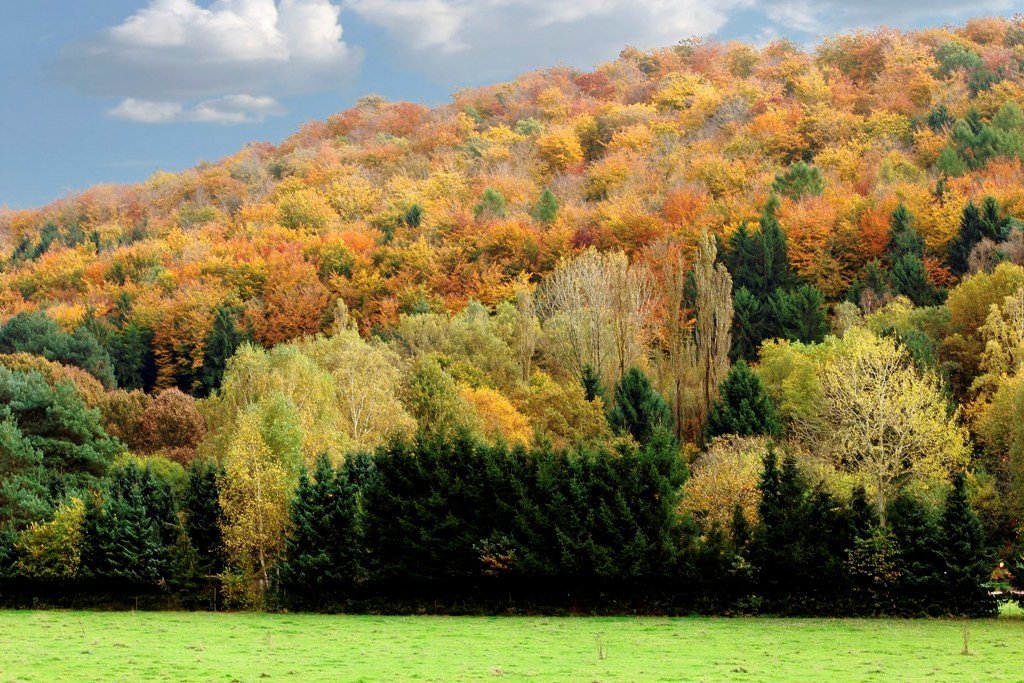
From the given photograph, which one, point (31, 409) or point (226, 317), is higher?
point (226, 317)

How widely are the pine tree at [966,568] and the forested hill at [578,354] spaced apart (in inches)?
5.4

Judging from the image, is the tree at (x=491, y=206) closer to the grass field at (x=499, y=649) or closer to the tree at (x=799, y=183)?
the tree at (x=799, y=183)

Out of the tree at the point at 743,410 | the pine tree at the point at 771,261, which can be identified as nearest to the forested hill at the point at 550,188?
the pine tree at the point at 771,261

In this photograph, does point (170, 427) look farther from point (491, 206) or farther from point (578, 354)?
point (491, 206)

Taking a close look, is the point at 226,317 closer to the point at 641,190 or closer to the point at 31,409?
the point at 31,409

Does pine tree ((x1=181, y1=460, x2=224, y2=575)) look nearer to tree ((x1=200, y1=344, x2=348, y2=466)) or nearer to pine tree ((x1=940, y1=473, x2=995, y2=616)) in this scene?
tree ((x1=200, y1=344, x2=348, y2=466))

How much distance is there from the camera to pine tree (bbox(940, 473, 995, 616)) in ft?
121

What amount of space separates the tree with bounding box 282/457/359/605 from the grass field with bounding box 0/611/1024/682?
197 centimetres

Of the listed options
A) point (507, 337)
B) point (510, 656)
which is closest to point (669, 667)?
point (510, 656)

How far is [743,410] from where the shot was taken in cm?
5669

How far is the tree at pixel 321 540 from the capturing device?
41.6m

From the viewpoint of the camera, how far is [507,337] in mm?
70562

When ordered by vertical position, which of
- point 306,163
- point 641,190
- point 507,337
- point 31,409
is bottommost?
point 31,409

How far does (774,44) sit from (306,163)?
61709mm
